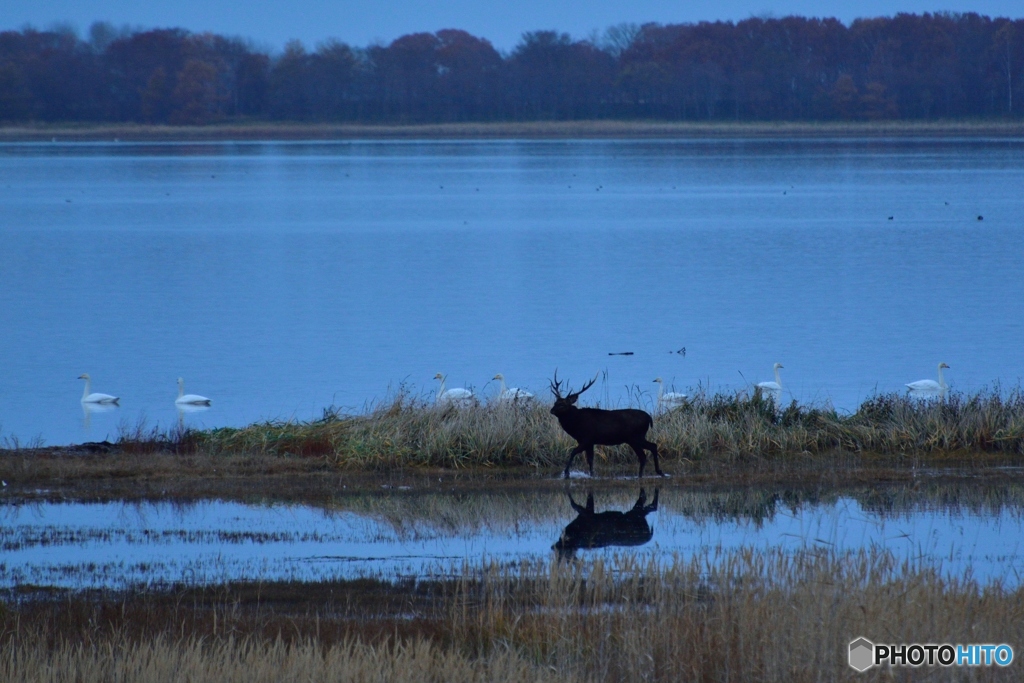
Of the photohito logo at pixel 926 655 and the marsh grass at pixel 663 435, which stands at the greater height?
the photohito logo at pixel 926 655

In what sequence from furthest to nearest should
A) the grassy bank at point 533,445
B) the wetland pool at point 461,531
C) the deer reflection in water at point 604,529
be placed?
the grassy bank at point 533,445 < the deer reflection in water at point 604,529 < the wetland pool at point 461,531

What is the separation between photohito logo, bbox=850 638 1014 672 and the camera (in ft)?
23.1

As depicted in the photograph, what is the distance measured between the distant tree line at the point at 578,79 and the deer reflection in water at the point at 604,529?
116660 millimetres

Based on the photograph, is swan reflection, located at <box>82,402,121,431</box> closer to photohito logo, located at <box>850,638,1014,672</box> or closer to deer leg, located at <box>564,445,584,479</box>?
deer leg, located at <box>564,445,584,479</box>

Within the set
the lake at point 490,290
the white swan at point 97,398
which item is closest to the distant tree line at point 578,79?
the lake at point 490,290

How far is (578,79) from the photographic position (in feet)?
439

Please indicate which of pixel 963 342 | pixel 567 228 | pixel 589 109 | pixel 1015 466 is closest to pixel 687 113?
pixel 589 109

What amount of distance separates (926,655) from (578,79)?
426 ft

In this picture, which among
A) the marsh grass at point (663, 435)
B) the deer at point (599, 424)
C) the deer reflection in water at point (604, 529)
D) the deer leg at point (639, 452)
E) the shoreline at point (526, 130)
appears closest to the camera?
the deer reflection in water at point (604, 529)

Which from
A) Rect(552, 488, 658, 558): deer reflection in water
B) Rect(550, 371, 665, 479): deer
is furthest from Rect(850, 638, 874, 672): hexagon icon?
Rect(550, 371, 665, 479): deer

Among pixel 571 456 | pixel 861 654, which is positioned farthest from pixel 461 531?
pixel 861 654

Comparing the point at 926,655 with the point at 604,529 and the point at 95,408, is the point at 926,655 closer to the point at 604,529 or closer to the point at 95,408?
the point at 604,529

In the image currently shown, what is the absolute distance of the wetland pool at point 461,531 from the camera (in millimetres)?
9492

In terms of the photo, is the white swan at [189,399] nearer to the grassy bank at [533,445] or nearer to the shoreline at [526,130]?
the grassy bank at [533,445]
